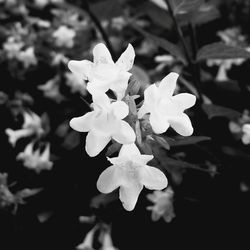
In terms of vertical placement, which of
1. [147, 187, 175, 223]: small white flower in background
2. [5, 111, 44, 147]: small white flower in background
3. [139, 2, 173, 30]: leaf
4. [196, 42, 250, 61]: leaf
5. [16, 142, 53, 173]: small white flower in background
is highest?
[196, 42, 250, 61]: leaf

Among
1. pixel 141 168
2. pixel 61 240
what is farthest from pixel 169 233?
pixel 141 168

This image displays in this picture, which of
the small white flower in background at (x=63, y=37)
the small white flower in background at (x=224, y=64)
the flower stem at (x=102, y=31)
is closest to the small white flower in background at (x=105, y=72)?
the flower stem at (x=102, y=31)

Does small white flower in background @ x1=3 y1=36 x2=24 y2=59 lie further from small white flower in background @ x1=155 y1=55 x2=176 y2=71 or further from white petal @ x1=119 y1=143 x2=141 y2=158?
white petal @ x1=119 y1=143 x2=141 y2=158

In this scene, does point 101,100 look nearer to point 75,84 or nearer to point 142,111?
point 142,111

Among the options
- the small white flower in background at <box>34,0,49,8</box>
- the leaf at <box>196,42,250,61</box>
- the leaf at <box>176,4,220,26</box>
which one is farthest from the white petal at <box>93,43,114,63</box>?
the small white flower in background at <box>34,0,49,8</box>

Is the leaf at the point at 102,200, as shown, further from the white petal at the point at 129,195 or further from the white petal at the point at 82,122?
the white petal at the point at 82,122

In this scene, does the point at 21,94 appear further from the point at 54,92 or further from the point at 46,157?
the point at 46,157
